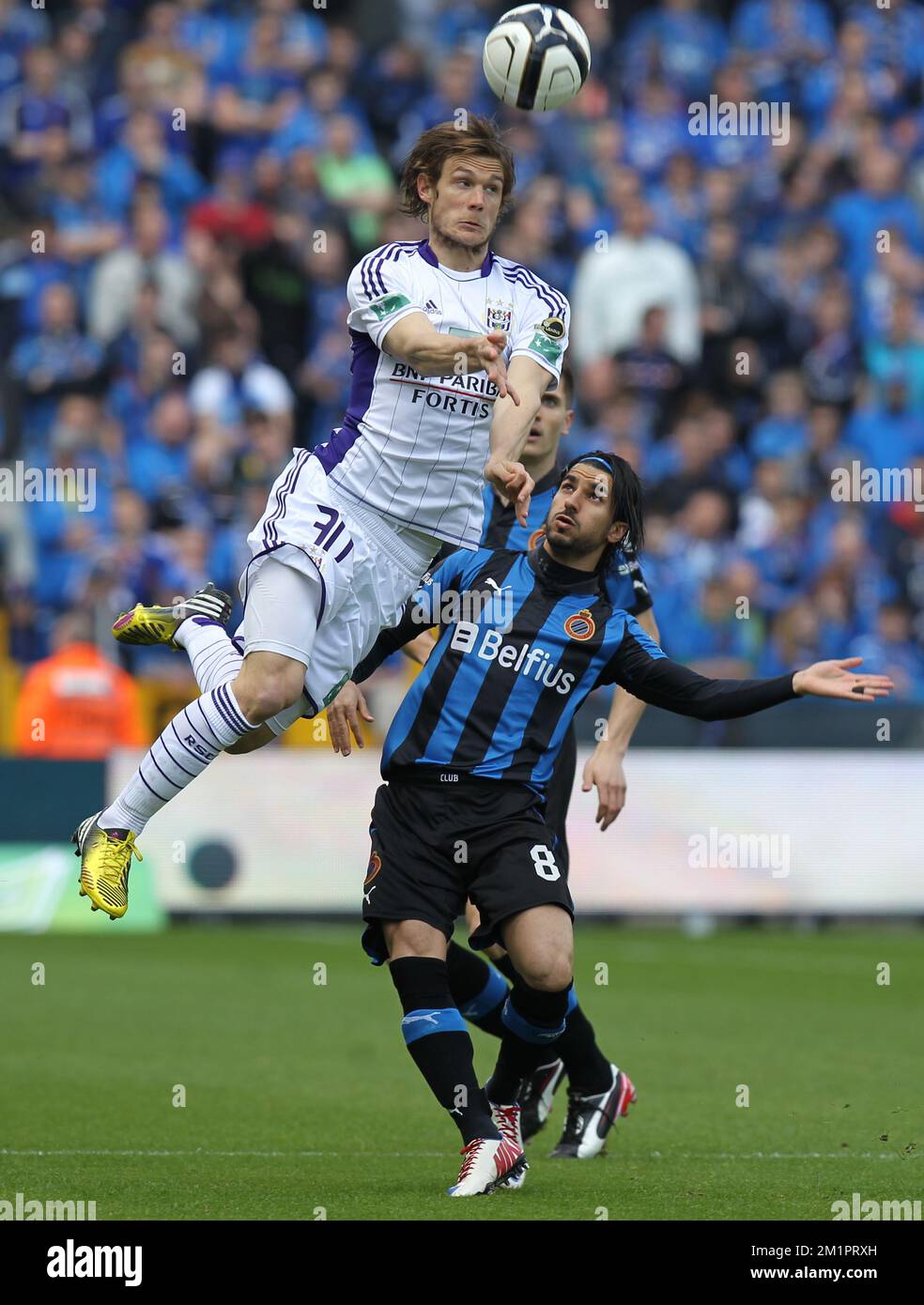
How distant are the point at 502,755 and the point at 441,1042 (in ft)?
3.24

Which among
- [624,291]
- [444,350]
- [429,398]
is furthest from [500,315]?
[624,291]

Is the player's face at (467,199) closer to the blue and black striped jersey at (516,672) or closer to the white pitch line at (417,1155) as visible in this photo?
the blue and black striped jersey at (516,672)

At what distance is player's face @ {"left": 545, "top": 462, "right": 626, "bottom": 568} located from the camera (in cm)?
729

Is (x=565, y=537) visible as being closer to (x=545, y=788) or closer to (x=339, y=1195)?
(x=545, y=788)

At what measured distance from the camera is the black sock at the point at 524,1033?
7133mm

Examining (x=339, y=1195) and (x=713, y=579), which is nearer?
(x=339, y=1195)

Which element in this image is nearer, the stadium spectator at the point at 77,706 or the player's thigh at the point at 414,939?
the player's thigh at the point at 414,939

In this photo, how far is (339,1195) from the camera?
21.5ft

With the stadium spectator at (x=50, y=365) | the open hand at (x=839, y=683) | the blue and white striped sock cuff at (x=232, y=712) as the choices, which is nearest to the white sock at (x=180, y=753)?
the blue and white striped sock cuff at (x=232, y=712)

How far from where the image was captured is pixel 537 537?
315 inches

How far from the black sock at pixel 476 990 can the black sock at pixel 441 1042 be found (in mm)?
835

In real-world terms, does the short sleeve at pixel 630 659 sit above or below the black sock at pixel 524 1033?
above

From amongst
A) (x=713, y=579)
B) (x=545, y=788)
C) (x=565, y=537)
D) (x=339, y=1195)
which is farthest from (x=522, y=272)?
(x=713, y=579)
